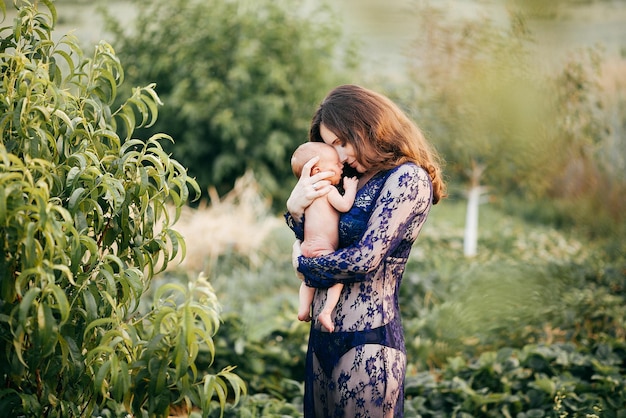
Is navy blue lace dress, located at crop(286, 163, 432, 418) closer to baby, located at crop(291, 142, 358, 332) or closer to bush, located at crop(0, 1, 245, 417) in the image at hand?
baby, located at crop(291, 142, 358, 332)

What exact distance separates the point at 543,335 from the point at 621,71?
135 inches

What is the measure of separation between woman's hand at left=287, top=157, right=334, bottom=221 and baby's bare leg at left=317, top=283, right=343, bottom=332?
300 millimetres

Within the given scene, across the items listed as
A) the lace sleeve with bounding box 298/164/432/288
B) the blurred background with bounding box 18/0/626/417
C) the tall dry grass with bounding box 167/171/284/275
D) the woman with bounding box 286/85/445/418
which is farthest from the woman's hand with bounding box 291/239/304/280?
the tall dry grass with bounding box 167/171/284/275

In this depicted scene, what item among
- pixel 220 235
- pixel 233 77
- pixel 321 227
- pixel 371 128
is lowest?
pixel 220 235

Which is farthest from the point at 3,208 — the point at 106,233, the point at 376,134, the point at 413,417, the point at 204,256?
the point at 204,256

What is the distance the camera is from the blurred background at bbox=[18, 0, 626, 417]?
3.37 metres

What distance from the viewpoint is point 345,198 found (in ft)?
7.86

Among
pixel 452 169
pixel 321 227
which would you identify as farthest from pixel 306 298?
pixel 452 169

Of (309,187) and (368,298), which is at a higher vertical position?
(309,187)

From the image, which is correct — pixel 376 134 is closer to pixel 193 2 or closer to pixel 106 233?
pixel 106 233

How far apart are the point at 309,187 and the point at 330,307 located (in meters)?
0.41

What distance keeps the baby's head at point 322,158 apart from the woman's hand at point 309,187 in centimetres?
2

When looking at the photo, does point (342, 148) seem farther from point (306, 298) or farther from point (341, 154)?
point (306, 298)

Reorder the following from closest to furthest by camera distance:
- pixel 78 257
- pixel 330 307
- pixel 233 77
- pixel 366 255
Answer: pixel 78 257 < pixel 366 255 < pixel 330 307 < pixel 233 77
